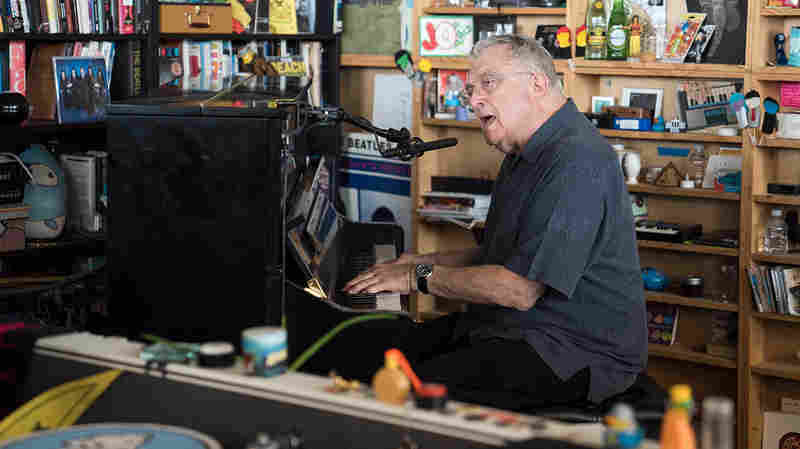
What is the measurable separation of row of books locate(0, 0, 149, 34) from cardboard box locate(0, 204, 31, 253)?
585 millimetres

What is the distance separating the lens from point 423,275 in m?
2.59

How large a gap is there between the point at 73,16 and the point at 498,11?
1.82 m

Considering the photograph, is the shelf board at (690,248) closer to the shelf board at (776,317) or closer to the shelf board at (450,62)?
the shelf board at (776,317)

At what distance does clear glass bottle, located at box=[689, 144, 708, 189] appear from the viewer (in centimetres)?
409

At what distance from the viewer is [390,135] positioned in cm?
267

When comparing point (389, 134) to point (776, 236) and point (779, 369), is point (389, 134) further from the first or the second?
point (779, 369)

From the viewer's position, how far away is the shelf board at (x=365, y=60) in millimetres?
4852

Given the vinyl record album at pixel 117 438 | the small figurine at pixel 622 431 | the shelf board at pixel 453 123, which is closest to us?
the small figurine at pixel 622 431

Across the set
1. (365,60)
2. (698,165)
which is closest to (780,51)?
(698,165)

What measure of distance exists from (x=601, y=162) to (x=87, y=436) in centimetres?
150

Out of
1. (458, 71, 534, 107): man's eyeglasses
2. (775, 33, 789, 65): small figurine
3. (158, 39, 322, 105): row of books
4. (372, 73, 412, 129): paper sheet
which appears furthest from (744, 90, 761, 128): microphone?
(158, 39, 322, 105): row of books

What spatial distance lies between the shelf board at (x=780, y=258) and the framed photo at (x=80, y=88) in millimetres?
2440

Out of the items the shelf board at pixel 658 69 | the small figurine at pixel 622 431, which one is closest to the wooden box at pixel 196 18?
the shelf board at pixel 658 69

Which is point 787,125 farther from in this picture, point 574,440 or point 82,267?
point 574,440
